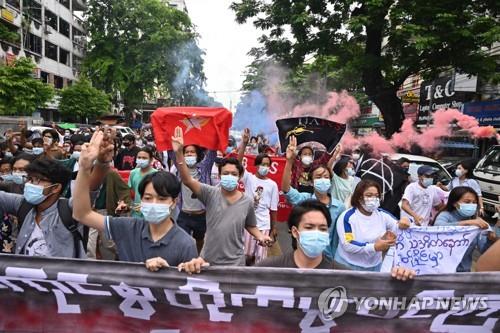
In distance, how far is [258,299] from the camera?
249cm

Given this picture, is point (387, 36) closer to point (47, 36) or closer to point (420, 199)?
point (420, 199)

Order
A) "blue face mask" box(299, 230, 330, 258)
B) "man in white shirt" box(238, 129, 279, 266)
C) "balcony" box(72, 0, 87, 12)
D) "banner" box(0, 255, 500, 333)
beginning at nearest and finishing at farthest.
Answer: "banner" box(0, 255, 500, 333) → "blue face mask" box(299, 230, 330, 258) → "man in white shirt" box(238, 129, 279, 266) → "balcony" box(72, 0, 87, 12)

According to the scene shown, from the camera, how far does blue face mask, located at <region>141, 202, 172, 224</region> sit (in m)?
2.66

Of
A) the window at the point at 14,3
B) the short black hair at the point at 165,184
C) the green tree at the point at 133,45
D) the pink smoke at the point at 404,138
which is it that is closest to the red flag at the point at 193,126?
the short black hair at the point at 165,184

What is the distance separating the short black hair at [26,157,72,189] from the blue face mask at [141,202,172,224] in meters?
0.74

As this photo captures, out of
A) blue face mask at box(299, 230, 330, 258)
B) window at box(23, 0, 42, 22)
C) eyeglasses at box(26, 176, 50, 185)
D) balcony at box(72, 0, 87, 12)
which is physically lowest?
blue face mask at box(299, 230, 330, 258)

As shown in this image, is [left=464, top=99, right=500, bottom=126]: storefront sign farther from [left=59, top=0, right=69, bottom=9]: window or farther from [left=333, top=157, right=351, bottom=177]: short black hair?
[left=59, top=0, right=69, bottom=9]: window

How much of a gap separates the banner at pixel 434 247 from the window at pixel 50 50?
36.3m

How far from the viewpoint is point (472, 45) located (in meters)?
12.8

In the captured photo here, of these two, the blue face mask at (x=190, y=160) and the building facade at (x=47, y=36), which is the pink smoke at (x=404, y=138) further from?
the building facade at (x=47, y=36)

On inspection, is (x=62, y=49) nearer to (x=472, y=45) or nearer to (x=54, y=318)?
(x=472, y=45)

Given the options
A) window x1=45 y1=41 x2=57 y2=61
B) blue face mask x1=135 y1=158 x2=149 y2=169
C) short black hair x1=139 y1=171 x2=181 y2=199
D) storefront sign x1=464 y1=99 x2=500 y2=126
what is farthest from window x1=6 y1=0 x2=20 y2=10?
short black hair x1=139 y1=171 x2=181 y2=199

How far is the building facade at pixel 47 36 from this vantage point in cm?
2595

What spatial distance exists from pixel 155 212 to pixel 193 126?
291 cm
